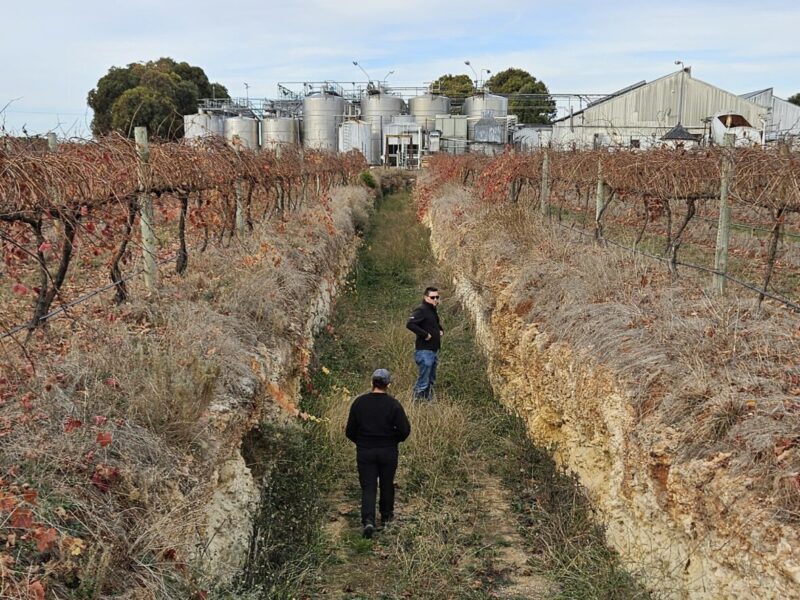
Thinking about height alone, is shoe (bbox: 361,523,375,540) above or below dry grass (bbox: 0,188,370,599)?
below

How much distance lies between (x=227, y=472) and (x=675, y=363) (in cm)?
346

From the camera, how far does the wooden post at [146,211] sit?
8.06 metres

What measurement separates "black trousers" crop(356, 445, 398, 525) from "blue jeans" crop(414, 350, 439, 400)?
2756mm

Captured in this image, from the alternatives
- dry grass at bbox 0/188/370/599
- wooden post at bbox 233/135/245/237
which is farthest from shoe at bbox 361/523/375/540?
wooden post at bbox 233/135/245/237

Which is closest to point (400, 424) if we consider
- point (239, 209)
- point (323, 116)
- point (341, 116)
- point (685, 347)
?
point (685, 347)

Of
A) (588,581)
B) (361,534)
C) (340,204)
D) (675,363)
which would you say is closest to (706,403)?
(675,363)

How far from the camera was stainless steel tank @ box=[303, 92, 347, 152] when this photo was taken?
51684 millimetres

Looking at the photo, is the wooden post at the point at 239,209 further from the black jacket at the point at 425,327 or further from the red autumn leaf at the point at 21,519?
the red autumn leaf at the point at 21,519

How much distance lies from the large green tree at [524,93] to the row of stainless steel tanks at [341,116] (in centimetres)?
777

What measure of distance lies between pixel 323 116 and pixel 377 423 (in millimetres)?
48538

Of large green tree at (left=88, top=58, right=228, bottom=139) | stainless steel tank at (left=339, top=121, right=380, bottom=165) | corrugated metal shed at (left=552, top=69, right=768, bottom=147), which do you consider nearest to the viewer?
corrugated metal shed at (left=552, top=69, right=768, bottom=147)

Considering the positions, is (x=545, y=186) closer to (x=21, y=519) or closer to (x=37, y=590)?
(x=21, y=519)

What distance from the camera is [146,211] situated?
8.13m

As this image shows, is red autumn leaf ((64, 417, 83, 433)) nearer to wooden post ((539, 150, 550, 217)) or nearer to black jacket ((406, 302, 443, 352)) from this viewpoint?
black jacket ((406, 302, 443, 352))
